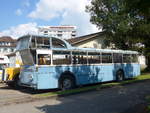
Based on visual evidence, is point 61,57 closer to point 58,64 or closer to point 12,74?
point 58,64

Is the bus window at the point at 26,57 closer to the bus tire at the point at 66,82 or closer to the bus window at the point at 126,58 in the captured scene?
the bus tire at the point at 66,82

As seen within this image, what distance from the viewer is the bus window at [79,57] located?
1417 centimetres

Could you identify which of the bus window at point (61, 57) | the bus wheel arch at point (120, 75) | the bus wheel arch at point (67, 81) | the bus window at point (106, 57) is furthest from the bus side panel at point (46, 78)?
the bus wheel arch at point (120, 75)

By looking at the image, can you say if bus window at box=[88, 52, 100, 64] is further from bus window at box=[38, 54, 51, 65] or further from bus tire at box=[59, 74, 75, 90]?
bus window at box=[38, 54, 51, 65]

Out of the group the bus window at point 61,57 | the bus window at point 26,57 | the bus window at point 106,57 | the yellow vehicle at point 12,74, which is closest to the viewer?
the bus window at point 26,57

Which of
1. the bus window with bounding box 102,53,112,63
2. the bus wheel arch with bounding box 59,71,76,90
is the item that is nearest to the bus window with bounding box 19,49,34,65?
the bus wheel arch with bounding box 59,71,76,90

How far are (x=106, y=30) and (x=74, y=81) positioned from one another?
15.7 meters

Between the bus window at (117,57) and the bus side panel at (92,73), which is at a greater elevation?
the bus window at (117,57)

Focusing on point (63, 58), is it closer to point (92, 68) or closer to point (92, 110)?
point (92, 68)

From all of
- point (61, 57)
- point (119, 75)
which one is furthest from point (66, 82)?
point (119, 75)

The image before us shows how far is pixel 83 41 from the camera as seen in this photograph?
104 ft

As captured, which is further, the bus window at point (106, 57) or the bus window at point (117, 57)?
the bus window at point (117, 57)

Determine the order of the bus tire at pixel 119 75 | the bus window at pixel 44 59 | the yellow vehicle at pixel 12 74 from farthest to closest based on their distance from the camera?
the bus tire at pixel 119 75 < the yellow vehicle at pixel 12 74 < the bus window at pixel 44 59

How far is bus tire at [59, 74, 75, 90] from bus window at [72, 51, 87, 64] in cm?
109
